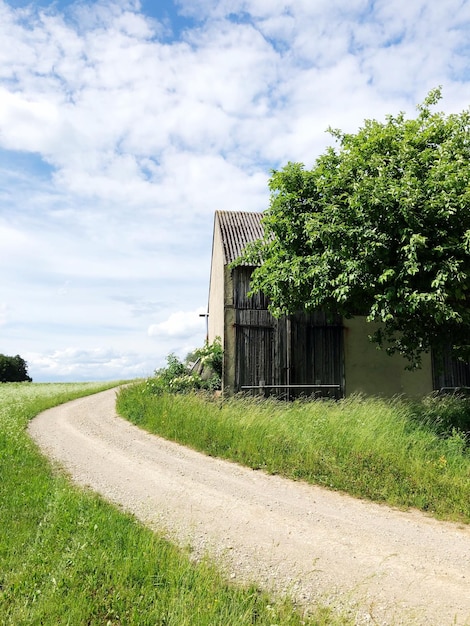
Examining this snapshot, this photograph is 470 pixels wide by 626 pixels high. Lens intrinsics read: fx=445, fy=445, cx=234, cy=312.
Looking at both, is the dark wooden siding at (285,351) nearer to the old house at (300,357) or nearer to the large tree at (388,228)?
the old house at (300,357)

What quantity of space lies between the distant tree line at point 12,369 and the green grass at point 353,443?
45.7 m

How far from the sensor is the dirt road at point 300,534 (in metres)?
4.93

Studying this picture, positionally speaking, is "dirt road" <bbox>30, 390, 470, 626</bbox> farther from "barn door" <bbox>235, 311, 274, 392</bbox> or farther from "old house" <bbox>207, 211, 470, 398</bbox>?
"old house" <bbox>207, 211, 470, 398</bbox>

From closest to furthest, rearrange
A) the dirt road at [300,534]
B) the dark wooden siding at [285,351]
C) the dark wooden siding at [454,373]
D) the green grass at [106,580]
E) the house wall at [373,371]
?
the green grass at [106,580]
the dirt road at [300,534]
the dark wooden siding at [285,351]
the house wall at [373,371]
the dark wooden siding at [454,373]

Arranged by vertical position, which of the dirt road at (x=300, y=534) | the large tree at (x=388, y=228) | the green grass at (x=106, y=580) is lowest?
the dirt road at (x=300, y=534)

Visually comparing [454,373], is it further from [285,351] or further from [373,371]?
[285,351]

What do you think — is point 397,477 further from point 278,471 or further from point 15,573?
point 15,573

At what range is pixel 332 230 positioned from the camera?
11648 mm

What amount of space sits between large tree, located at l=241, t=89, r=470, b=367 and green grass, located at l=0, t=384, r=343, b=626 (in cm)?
765

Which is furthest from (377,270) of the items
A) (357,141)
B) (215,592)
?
(215,592)

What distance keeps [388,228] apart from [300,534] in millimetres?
7494

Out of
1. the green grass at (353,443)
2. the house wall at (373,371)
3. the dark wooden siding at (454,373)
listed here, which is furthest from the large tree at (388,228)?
the dark wooden siding at (454,373)

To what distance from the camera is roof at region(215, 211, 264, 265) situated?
19.5 meters

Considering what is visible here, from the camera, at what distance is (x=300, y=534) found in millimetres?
6598
